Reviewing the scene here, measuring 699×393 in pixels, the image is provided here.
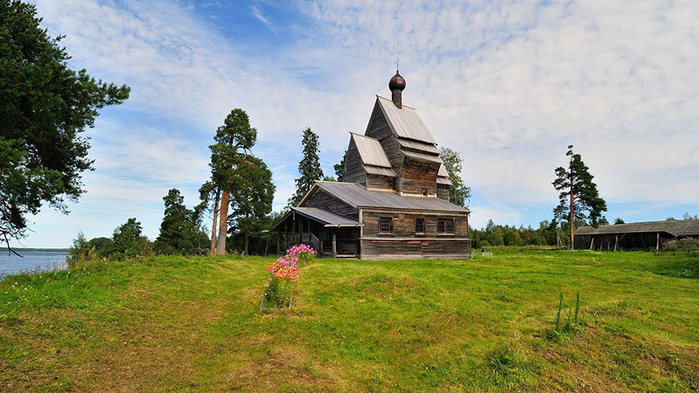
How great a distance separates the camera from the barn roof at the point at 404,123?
31203mm

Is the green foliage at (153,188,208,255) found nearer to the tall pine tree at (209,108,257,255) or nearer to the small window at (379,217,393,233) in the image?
the tall pine tree at (209,108,257,255)

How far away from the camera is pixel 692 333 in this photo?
26.4 ft

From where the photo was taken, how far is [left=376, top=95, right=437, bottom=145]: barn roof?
31.2m

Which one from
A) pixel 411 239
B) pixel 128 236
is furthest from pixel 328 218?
pixel 128 236

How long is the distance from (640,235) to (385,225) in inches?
1796

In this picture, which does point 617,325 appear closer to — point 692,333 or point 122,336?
point 692,333

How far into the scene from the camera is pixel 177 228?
47.0 meters

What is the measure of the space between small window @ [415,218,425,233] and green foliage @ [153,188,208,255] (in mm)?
31166

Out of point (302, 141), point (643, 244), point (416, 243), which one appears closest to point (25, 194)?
point (416, 243)

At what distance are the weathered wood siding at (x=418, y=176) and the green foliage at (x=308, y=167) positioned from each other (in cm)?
1781

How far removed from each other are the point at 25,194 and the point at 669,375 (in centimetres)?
1834

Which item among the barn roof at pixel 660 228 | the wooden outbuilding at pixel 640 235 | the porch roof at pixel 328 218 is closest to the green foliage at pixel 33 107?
the porch roof at pixel 328 218

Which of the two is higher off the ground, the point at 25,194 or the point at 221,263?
the point at 25,194

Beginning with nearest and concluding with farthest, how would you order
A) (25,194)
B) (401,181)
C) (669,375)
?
(669,375) → (25,194) → (401,181)
